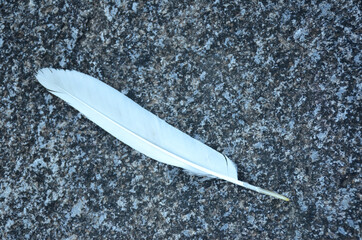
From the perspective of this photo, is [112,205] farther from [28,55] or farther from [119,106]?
[28,55]

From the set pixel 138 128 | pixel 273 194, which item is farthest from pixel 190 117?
pixel 273 194

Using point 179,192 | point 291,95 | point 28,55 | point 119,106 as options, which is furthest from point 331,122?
point 28,55

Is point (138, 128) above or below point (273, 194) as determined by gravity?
above

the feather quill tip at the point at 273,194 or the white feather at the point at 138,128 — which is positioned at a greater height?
the white feather at the point at 138,128

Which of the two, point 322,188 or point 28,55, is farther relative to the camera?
point 28,55

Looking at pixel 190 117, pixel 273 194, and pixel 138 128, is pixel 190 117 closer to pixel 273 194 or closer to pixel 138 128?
pixel 138 128
